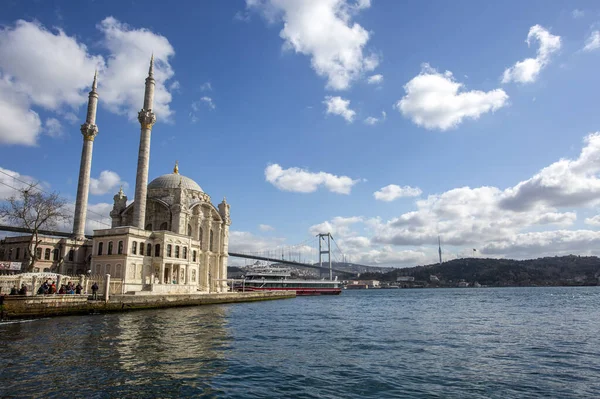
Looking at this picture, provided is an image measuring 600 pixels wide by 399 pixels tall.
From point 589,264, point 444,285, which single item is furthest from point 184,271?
point 589,264

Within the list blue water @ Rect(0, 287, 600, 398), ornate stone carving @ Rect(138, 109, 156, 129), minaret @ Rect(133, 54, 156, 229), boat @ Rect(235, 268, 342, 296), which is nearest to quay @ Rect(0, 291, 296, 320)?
blue water @ Rect(0, 287, 600, 398)

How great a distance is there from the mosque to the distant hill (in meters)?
121

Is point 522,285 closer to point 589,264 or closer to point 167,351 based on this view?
point 589,264

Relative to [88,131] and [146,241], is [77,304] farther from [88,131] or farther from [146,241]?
[88,131]

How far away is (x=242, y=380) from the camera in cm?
960

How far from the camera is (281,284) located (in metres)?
76.0

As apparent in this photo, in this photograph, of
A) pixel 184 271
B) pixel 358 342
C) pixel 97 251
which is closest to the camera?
pixel 358 342

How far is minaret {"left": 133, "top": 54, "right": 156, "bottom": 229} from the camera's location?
3928 cm

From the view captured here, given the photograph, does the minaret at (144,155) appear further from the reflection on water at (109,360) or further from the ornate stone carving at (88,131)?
the reflection on water at (109,360)

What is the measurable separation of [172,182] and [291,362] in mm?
41207

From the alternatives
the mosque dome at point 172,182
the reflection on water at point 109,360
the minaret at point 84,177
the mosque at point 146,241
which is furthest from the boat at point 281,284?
the reflection on water at point 109,360

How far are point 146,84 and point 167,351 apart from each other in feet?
117

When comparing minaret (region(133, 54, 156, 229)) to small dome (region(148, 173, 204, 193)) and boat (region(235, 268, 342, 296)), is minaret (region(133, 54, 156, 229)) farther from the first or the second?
boat (region(235, 268, 342, 296))

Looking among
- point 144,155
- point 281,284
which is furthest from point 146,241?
point 281,284
